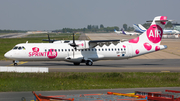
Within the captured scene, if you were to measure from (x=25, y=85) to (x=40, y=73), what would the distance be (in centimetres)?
502

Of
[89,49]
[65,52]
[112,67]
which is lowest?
[112,67]

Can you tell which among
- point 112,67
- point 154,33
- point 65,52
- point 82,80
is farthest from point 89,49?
point 82,80

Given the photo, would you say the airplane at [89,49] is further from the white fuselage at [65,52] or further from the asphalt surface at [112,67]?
the asphalt surface at [112,67]

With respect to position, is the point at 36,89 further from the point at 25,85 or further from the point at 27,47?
the point at 27,47

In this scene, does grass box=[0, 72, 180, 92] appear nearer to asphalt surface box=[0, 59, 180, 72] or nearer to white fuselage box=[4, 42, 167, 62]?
asphalt surface box=[0, 59, 180, 72]

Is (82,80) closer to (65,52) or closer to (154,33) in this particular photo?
(65,52)

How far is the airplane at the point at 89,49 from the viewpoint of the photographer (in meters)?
33.3

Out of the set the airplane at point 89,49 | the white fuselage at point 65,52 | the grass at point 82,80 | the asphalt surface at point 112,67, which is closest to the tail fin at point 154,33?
the airplane at point 89,49

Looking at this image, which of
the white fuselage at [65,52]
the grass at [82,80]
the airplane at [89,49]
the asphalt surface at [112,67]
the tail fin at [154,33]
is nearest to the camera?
the grass at [82,80]

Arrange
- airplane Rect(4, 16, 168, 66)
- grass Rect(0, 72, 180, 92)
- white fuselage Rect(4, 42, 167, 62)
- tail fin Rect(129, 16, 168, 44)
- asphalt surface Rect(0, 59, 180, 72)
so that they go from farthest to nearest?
1. tail fin Rect(129, 16, 168, 44)
2. airplane Rect(4, 16, 168, 66)
3. white fuselage Rect(4, 42, 167, 62)
4. asphalt surface Rect(0, 59, 180, 72)
5. grass Rect(0, 72, 180, 92)

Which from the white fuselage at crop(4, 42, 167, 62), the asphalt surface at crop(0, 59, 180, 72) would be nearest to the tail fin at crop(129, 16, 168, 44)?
the white fuselage at crop(4, 42, 167, 62)

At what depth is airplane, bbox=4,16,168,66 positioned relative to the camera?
109ft

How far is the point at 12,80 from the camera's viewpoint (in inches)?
882

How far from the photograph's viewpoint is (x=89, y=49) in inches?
1368
